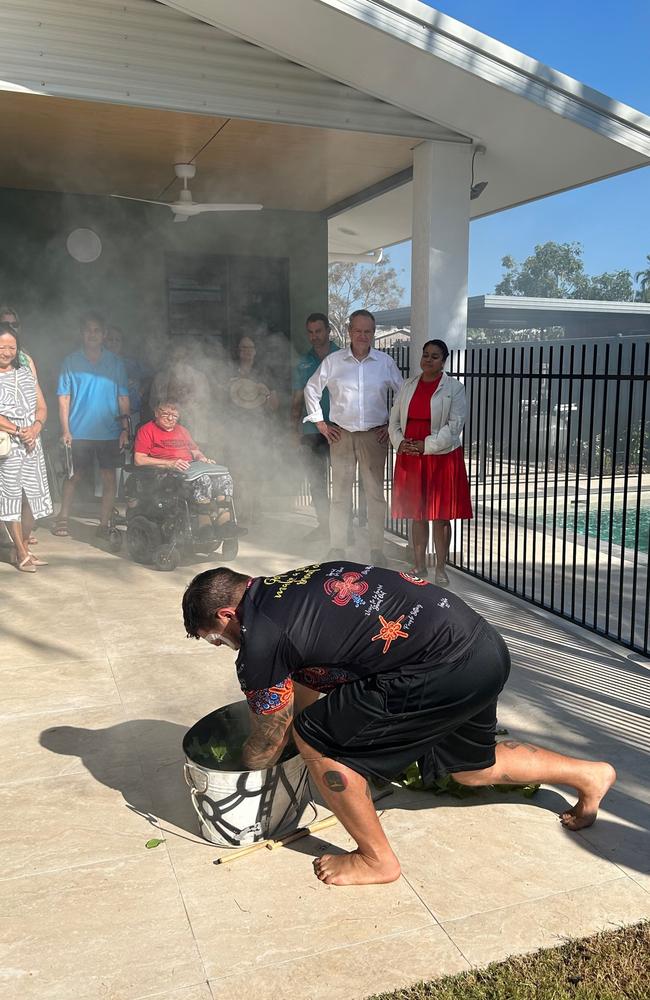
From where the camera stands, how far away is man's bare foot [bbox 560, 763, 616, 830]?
2.88 meters

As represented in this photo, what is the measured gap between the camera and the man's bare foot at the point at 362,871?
8.50ft

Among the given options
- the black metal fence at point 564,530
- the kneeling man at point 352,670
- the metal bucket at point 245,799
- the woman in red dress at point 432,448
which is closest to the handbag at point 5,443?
the woman in red dress at point 432,448

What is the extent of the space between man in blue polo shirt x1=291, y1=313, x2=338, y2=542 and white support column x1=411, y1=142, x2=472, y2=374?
85 cm

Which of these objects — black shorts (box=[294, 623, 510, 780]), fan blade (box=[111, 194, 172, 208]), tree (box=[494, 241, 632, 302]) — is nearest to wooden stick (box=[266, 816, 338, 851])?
black shorts (box=[294, 623, 510, 780])

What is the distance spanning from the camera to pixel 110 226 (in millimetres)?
9227

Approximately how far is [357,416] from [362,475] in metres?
0.47

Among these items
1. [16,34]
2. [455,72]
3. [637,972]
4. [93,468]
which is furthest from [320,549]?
[637,972]

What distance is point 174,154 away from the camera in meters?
7.39

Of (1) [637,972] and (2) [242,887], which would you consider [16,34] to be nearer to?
(2) [242,887]

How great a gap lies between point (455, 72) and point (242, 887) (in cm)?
520

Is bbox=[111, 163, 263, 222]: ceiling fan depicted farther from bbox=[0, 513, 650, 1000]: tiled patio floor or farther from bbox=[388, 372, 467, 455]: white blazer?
bbox=[0, 513, 650, 1000]: tiled patio floor

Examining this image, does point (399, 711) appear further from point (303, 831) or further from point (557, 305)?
point (557, 305)

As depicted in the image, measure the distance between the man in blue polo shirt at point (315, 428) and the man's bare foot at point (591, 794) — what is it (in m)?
4.55

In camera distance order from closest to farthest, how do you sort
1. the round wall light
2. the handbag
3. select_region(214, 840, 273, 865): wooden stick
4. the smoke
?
select_region(214, 840, 273, 865): wooden stick < the handbag < the smoke < the round wall light
